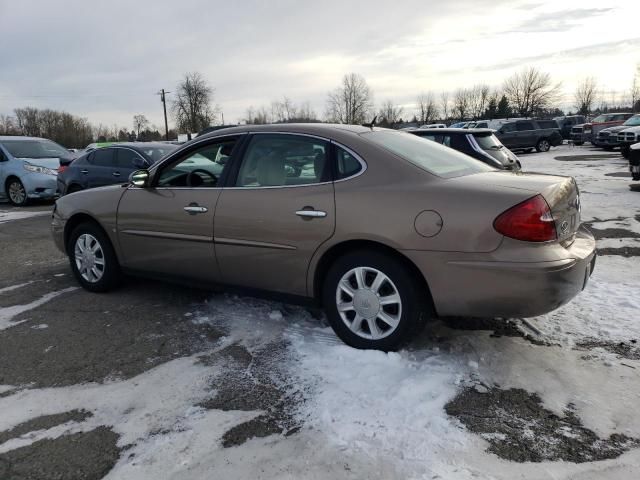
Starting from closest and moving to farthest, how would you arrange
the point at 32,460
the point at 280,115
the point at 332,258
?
the point at 32,460
the point at 332,258
the point at 280,115

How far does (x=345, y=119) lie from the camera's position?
74062 mm

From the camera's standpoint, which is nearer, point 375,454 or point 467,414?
point 375,454

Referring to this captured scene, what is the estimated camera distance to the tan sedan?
2908 mm

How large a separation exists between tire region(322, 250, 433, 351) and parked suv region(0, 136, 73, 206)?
10949mm

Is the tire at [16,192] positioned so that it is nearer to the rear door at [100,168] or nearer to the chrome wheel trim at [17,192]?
the chrome wheel trim at [17,192]

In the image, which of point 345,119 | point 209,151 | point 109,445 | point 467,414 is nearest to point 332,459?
point 467,414

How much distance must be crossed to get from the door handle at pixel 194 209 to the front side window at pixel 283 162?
348 mm

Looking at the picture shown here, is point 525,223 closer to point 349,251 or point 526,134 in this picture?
point 349,251

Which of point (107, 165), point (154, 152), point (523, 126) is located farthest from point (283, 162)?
point (523, 126)

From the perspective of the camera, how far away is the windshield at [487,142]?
8977 millimetres

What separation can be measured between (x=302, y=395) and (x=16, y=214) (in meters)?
10.7

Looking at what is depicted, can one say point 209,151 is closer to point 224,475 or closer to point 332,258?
point 332,258

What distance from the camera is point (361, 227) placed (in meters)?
3.21

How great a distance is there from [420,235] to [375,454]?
1.28 m
